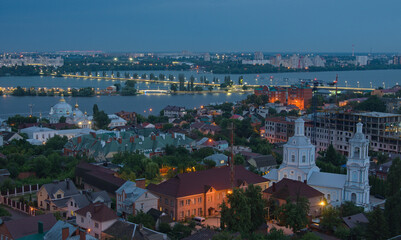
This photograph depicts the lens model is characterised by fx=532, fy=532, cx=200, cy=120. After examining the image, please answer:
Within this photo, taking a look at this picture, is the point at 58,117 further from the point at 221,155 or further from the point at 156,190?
the point at 156,190

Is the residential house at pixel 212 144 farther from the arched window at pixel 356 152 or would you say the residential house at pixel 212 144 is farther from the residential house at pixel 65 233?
the residential house at pixel 65 233

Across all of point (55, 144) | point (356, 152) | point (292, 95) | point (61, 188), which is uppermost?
point (356, 152)

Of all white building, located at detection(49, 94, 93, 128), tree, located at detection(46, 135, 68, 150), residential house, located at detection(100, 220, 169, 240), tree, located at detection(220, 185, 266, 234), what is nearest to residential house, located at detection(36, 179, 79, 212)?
residential house, located at detection(100, 220, 169, 240)

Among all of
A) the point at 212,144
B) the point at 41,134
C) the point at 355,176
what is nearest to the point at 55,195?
the point at 355,176

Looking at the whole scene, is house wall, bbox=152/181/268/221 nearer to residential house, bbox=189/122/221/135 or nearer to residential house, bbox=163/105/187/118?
residential house, bbox=189/122/221/135

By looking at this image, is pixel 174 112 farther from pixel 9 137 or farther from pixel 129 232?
pixel 129 232

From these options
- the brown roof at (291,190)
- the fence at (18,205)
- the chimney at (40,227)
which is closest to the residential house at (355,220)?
the brown roof at (291,190)

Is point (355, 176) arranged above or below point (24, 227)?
above
